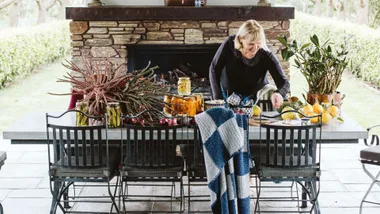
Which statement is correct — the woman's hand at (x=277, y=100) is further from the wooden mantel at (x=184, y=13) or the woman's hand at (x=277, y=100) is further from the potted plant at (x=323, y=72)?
the wooden mantel at (x=184, y=13)

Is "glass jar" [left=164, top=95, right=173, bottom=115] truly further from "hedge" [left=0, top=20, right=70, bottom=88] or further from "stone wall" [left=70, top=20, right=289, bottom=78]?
"hedge" [left=0, top=20, right=70, bottom=88]

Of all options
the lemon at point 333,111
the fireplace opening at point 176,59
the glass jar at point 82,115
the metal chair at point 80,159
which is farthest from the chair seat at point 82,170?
the fireplace opening at point 176,59

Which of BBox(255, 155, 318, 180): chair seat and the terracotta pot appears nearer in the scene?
BBox(255, 155, 318, 180): chair seat

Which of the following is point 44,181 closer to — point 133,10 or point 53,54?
point 133,10

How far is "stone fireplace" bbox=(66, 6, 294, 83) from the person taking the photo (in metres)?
6.34

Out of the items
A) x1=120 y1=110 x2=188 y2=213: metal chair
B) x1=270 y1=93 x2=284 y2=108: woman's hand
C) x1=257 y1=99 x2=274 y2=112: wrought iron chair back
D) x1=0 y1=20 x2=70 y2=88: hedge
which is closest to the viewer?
x1=120 y1=110 x2=188 y2=213: metal chair

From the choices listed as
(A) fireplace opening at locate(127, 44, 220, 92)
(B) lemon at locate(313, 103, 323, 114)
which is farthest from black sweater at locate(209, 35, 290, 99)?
(A) fireplace opening at locate(127, 44, 220, 92)

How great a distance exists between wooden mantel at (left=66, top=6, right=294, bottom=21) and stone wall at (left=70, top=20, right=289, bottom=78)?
108 mm

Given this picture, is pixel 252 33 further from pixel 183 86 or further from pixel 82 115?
pixel 82 115

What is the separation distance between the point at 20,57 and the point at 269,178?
711 cm

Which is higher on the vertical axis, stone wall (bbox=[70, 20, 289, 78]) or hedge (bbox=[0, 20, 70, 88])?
stone wall (bbox=[70, 20, 289, 78])

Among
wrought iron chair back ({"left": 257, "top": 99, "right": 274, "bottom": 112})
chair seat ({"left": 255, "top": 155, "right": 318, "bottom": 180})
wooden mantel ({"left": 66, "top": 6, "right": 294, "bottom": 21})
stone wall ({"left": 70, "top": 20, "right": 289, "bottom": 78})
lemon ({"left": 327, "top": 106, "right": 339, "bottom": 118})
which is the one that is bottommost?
chair seat ({"left": 255, "top": 155, "right": 318, "bottom": 180})

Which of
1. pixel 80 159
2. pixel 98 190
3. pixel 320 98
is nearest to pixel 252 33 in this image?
pixel 320 98

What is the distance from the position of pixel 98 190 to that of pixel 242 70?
63.5 inches
